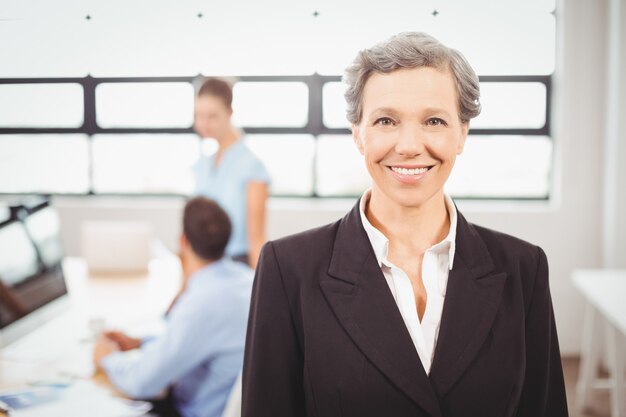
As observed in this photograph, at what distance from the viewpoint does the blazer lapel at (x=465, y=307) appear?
3.21ft

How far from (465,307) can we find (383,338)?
14 centimetres

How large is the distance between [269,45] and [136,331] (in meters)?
1.18

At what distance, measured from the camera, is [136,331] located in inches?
90.7

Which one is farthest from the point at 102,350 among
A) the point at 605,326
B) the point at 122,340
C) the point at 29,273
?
the point at 605,326

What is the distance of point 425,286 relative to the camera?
1033 mm

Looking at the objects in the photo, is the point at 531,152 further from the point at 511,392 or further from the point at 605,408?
the point at 511,392

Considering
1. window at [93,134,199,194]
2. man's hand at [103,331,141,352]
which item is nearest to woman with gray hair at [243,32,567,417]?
man's hand at [103,331,141,352]

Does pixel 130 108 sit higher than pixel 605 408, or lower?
higher

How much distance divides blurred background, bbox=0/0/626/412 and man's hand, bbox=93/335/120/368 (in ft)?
2.53

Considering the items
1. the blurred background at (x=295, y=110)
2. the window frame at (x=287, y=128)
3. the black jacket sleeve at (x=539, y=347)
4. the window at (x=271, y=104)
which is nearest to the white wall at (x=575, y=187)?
the blurred background at (x=295, y=110)

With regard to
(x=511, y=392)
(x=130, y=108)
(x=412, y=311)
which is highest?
(x=130, y=108)

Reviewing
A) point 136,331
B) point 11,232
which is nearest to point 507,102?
point 136,331

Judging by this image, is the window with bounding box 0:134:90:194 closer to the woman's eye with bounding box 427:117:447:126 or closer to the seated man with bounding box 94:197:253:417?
the seated man with bounding box 94:197:253:417

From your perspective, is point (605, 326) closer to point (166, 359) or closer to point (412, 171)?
point (166, 359)
